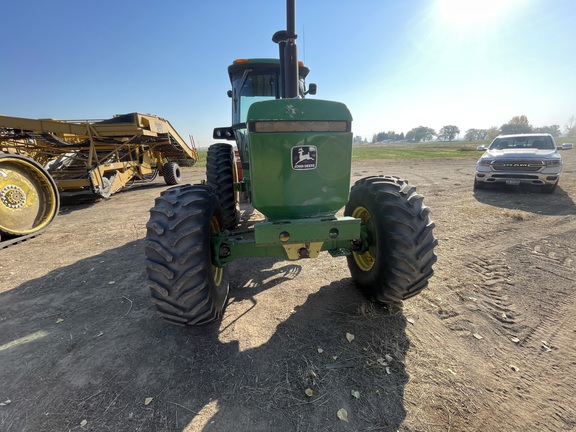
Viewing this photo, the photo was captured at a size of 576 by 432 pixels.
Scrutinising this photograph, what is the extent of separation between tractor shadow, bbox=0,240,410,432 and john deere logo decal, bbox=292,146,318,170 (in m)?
1.48

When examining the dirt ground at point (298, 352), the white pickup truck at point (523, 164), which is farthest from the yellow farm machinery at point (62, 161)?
the white pickup truck at point (523, 164)

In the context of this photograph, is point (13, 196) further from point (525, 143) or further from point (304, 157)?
point (525, 143)

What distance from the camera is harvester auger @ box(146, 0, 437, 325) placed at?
220 centimetres

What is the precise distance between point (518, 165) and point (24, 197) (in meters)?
11.9

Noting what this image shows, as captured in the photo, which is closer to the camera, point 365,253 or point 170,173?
point 365,253

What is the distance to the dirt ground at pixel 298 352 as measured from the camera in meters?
1.81

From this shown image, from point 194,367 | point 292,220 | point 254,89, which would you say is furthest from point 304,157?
point 254,89

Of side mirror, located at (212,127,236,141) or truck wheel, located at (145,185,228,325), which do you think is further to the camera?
side mirror, located at (212,127,236,141)

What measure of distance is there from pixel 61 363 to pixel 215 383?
1.33 m

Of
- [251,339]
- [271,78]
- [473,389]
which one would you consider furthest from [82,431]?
[271,78]

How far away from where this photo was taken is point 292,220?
7.99ft

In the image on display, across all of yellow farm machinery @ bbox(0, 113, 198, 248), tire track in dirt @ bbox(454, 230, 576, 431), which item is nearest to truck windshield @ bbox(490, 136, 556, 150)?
tire track in dirt @ bbox(454, 230, 576, 431)

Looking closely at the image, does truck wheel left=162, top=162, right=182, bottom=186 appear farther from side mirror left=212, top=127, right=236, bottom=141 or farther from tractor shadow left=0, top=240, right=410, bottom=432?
tractor shadow left=0, top=240, right=410, bottom=432

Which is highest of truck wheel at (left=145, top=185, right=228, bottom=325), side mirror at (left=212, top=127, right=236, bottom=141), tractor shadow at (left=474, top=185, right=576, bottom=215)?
side mirror at (left=212, top=127, right=236, bottom=141)
